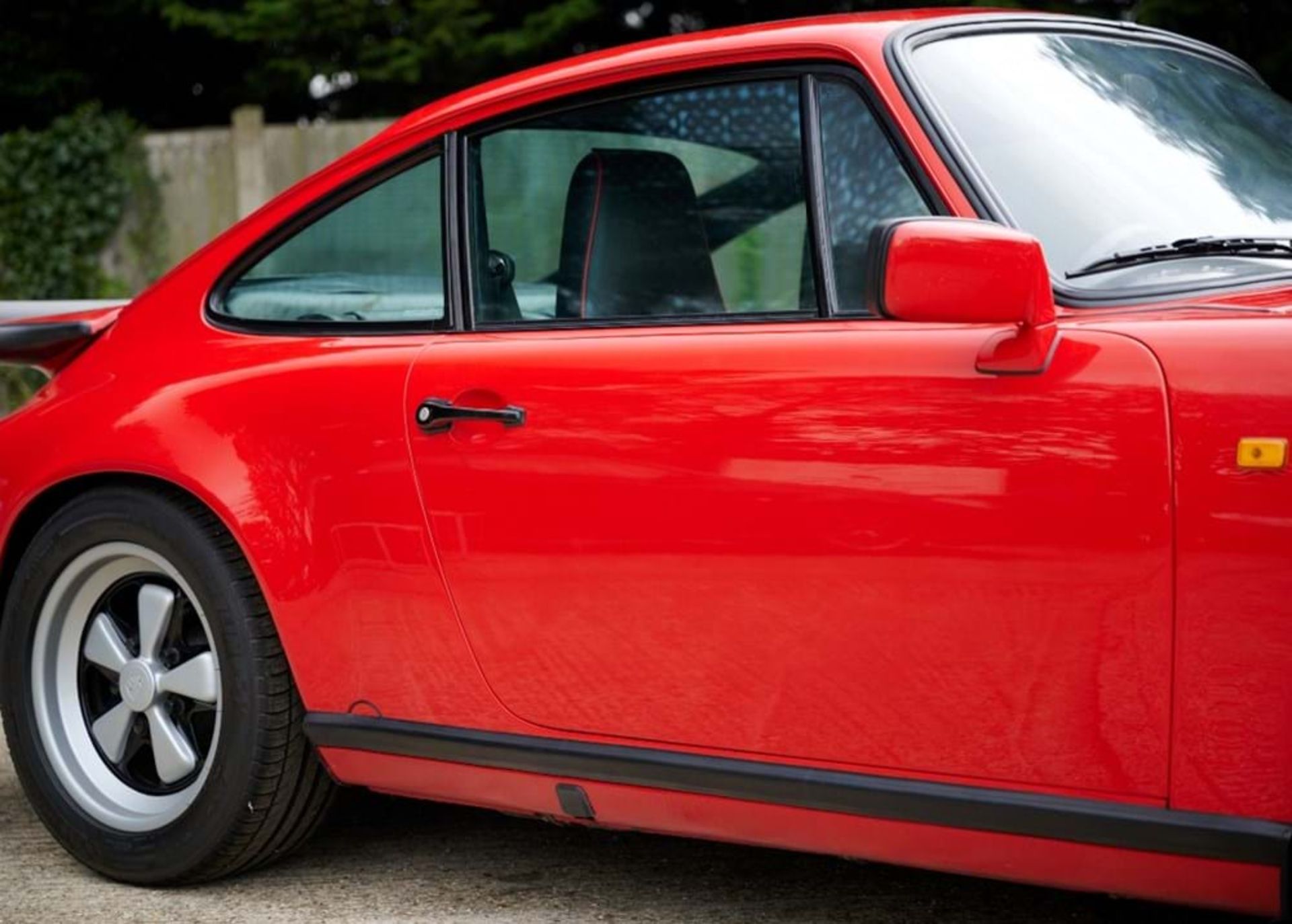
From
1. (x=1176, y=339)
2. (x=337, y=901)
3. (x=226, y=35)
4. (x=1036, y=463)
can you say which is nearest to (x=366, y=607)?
(x=337, y=901)

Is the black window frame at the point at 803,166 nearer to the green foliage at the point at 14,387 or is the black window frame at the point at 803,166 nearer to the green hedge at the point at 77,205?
the green foliage at the point at 14,387

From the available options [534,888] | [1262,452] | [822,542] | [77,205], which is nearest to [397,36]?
[77,205]

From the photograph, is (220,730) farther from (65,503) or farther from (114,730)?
(65,503)

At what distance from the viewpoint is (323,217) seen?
368 centimetres

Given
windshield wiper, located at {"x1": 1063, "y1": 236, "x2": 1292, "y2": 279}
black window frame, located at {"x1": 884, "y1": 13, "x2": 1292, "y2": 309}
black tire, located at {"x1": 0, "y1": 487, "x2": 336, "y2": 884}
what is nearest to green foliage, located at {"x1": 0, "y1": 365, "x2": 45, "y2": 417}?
black tire, located at {"x1": 0, "y1": 487, "x2": 336, "y2": 884}

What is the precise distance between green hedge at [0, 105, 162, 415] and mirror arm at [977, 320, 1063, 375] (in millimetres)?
11335

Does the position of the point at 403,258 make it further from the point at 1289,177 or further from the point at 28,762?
the point at 1289,177

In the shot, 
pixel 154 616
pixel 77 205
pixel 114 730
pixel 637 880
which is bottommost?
pixel 77 205

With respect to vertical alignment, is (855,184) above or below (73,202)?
above

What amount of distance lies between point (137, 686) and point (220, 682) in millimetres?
233

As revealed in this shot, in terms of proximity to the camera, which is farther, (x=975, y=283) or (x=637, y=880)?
(x=637, y=880)

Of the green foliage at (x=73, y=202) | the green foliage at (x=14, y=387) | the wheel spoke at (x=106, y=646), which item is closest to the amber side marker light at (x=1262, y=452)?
the wheel spoke at (x=106, y=646)

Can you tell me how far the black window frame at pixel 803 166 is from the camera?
3.03m

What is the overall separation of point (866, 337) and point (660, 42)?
2.66ft
